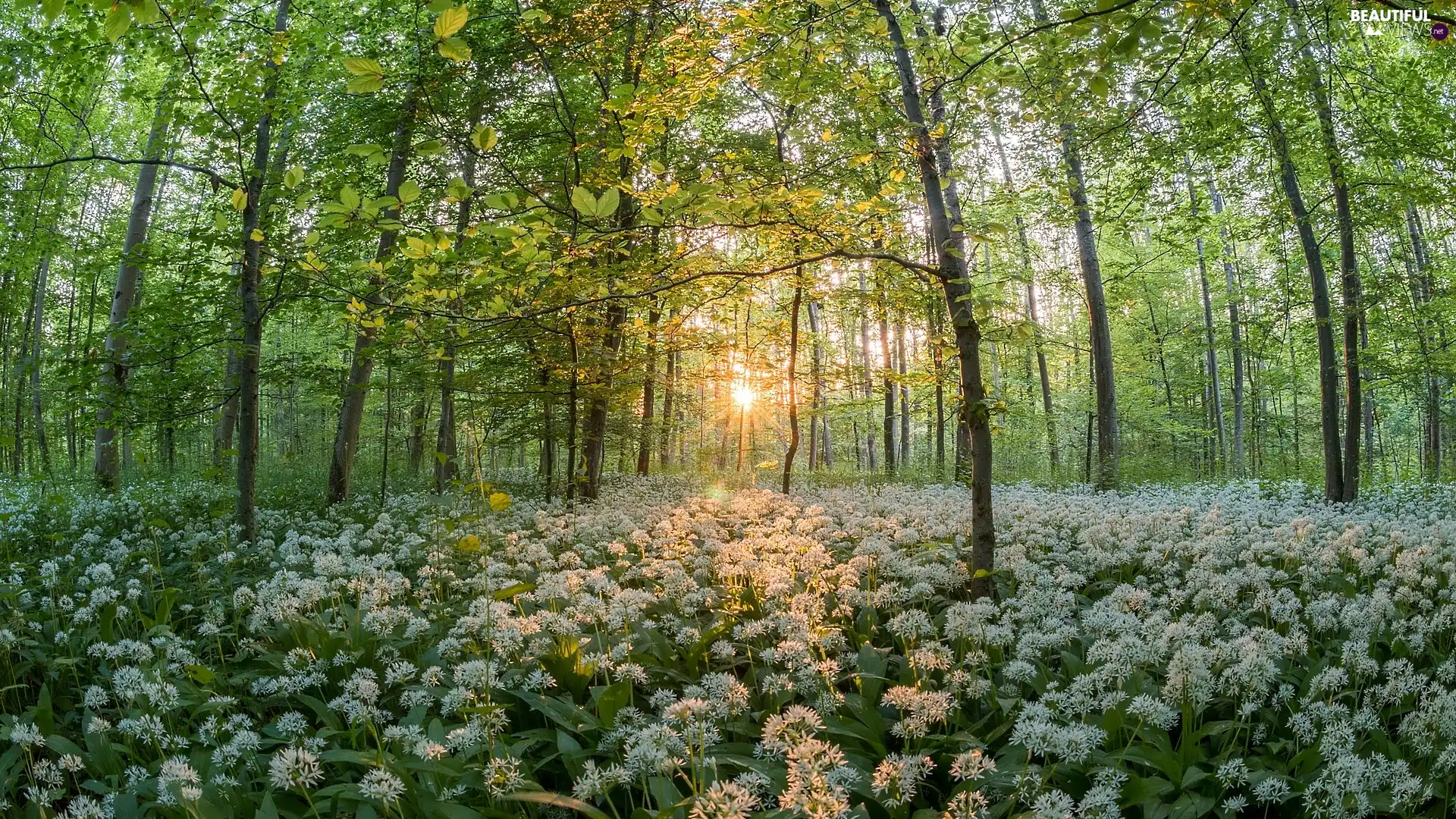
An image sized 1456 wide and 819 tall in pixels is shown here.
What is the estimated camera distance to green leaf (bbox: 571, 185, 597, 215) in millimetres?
2939

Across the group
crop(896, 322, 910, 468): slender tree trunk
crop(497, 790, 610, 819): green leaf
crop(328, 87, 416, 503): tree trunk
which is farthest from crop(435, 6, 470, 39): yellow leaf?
crop(896, 322, 910, 468): slender tree trunk

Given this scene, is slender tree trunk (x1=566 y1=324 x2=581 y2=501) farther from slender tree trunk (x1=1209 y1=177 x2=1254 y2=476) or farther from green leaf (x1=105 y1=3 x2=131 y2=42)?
slender tree trunk (x1=1209 y1=177 x2=1254 y2=476)

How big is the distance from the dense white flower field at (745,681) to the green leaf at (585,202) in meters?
1.29

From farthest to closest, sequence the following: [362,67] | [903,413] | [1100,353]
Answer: [903,413] → [1100,353] → [362,67]

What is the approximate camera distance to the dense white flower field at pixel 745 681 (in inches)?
108

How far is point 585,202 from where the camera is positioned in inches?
117

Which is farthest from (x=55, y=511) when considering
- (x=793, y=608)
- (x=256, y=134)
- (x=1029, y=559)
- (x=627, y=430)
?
(x=1029, y=559)

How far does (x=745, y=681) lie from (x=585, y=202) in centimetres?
276

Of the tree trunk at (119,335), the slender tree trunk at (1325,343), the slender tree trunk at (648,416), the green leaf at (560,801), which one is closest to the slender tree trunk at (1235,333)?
the slender tree trunk at (1325,343)

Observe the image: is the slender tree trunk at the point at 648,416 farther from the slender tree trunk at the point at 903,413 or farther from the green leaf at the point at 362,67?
the slender tree trunk at the point at 903,413

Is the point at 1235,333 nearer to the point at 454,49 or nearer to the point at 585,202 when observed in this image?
the point at 585,202

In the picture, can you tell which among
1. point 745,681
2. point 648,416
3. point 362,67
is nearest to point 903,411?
point 648,416

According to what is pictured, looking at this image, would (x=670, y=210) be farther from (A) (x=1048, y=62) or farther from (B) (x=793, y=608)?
(A) (x=1048, y=62)

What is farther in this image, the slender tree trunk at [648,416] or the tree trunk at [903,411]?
the tree trunk at [903,411]
